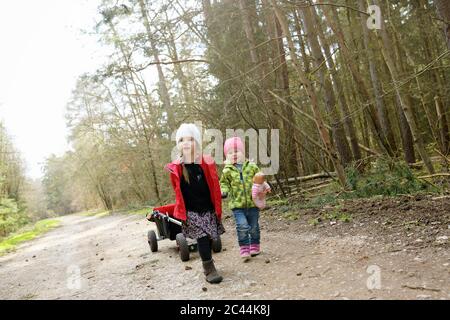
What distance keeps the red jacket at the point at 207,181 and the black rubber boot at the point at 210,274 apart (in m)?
0.56

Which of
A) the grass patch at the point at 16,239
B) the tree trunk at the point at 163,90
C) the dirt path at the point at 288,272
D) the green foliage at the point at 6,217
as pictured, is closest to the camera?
the dirt path at the point at 288,272

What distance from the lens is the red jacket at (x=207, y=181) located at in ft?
14.2

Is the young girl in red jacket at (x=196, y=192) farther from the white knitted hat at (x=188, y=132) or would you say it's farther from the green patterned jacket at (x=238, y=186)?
the green patterned jacket at (x=238, y=186)

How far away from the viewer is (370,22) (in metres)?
8.80

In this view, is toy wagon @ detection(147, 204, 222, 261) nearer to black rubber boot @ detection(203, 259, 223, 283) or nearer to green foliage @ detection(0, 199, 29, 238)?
black rubber boot @ detection(203, 259, 223, 283)

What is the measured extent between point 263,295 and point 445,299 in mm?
1480

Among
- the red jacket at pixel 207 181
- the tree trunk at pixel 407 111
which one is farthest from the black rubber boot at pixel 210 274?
the tree trunk at pixel 407 111

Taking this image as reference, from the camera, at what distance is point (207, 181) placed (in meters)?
4.50

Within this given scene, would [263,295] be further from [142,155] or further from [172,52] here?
[142,155]

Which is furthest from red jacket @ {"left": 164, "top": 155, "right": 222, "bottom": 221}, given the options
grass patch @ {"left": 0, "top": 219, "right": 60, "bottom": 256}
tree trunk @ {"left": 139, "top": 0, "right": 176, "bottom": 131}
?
grass patch @ {"left": 0, "top": 219, "right": 60, "bottom": 256}

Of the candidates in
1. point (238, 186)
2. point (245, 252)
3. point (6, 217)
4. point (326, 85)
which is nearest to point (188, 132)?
point (238, 186)

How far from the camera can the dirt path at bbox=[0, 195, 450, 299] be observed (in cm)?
340

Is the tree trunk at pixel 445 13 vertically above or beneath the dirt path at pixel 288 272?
above

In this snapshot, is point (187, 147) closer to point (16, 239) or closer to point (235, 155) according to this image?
point (235, 155)
